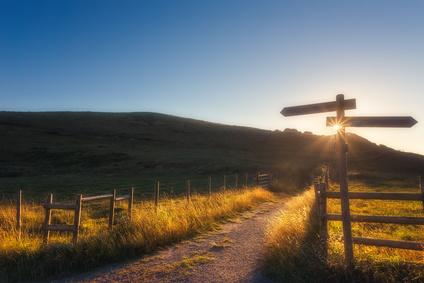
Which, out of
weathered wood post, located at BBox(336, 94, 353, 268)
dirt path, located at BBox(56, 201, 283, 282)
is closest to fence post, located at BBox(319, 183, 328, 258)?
weathered wood post, located at BBox(336, 94, 353, 268)

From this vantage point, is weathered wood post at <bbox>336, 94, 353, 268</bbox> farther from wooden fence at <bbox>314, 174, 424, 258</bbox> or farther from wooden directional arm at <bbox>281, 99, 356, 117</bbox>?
wooden fence at <bbox>314, 174, 424, 258</bbox>

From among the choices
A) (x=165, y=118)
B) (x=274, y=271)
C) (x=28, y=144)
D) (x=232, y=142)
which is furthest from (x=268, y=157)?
(x=274, y=271)

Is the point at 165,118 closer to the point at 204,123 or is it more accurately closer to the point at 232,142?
the point at 204,123

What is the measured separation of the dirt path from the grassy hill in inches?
A: 925

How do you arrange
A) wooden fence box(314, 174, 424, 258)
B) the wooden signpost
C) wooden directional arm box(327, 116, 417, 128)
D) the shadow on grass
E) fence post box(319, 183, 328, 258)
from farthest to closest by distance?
fence post box(319, 183, 328, 258), wooden fence box(314, 174, 424, 258), the wooden signpost, wooden directional arm box(327, 116, 417, 128), the shadow on grass

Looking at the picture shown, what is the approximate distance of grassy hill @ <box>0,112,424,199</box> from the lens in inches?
1790

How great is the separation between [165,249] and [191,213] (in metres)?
2.82

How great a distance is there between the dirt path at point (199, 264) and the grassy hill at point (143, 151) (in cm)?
2350

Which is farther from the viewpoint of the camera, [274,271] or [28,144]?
[28,144]

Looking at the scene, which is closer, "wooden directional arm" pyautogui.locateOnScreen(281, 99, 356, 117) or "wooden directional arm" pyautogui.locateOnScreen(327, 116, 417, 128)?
"wooden directional arm" pyautogui.locateOnScreen(327, 116, 417, 128)

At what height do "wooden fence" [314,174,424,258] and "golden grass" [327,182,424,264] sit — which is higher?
"wooden fence" [314,174,424,258]

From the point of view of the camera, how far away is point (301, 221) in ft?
29.0

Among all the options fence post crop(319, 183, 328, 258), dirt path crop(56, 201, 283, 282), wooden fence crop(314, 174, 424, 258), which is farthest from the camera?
fence post crop(319, 183, 328, 258)

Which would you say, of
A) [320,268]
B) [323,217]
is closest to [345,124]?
[323,217]
